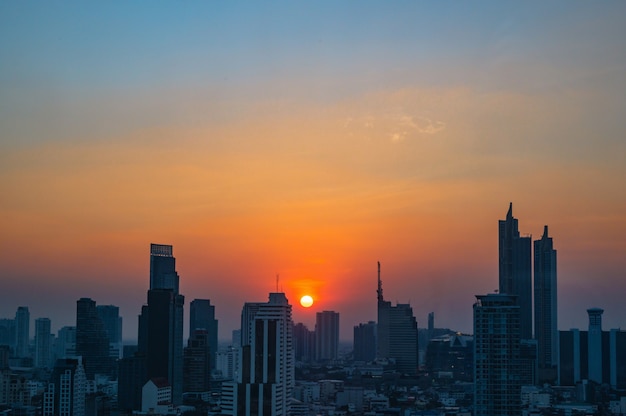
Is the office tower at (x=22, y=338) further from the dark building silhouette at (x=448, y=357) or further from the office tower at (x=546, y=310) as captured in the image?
the office tower at (x=546, y=310)

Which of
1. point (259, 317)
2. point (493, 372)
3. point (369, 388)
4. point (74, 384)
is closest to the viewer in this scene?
point (493, 372)

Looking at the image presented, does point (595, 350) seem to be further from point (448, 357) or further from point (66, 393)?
point (66, 393)

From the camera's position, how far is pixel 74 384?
18.7 m

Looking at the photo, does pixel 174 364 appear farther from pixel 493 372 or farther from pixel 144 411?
pixel 493 372

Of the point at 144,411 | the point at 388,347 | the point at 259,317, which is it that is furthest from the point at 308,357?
the point at 259,317

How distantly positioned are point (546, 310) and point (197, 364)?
11.2 m

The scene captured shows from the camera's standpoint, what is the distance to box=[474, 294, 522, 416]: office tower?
15.2 meters

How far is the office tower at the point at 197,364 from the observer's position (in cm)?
2609

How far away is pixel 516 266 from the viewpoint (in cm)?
3034

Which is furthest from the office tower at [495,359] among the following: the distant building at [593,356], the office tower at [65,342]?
the office tower at [65,342]

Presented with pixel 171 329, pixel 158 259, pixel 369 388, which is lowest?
pixel 369 388

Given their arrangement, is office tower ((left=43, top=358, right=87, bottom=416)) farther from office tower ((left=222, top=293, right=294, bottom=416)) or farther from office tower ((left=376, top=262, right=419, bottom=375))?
office tower ((left=376, top=262, right=419, bottom=375))

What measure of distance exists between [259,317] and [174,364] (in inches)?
350

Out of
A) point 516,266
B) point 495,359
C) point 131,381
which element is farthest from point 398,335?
point 495,359
